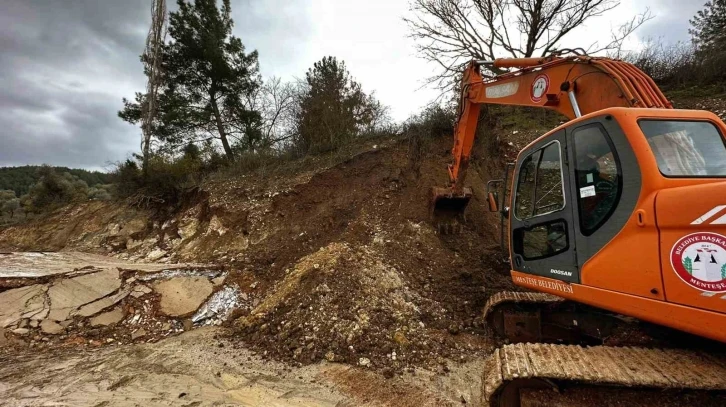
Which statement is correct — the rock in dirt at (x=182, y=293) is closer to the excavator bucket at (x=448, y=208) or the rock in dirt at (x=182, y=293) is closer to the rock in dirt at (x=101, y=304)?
the rock in dirt at (x=101, y=304)

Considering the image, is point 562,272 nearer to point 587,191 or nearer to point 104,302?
point 587,191

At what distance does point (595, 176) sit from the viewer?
2.90m

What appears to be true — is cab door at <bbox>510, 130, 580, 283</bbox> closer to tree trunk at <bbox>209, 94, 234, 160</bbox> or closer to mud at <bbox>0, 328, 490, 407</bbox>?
mud at <bbox>0, 328, 490, 407</bbox>

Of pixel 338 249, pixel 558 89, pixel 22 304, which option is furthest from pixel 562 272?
pixel 22 304

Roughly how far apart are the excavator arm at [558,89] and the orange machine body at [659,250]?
73 centimetres

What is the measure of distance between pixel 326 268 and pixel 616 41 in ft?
41.0

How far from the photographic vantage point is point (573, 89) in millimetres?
3930

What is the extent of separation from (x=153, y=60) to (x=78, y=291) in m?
10.8

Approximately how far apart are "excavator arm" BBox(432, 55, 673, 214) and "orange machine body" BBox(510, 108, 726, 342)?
730mm

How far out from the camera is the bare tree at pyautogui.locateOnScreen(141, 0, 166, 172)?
42.8 feet

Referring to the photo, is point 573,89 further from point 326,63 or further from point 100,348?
point 326,63

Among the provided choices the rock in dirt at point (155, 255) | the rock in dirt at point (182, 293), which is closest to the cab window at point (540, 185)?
the rock in dirt at point (182, 293)

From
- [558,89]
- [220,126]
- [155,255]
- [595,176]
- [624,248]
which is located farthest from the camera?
[220,126]

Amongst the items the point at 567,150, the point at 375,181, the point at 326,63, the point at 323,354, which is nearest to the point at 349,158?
the point at 375,181
